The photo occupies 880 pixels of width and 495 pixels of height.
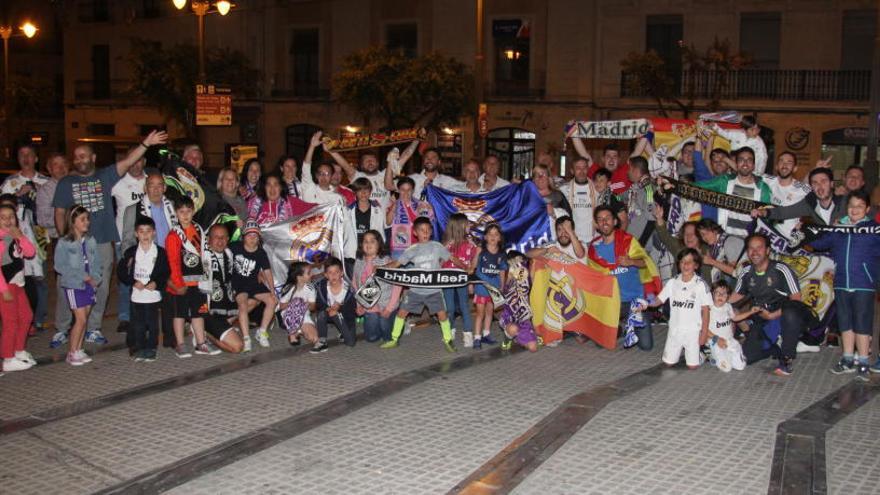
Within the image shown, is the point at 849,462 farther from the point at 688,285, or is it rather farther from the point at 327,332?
the point at 327,332

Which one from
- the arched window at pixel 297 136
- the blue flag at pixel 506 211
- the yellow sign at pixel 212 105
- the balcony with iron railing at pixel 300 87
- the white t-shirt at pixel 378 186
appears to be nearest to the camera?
the blue flag at pixel 506 211

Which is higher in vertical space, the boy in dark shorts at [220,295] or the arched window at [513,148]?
the arched window at [513,148]

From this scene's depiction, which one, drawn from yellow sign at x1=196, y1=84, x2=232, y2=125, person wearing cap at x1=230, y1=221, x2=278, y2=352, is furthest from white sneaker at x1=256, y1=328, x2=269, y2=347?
yellow sign at x1=196, y1=84, x2=232, y2=125

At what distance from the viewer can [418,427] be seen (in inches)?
290

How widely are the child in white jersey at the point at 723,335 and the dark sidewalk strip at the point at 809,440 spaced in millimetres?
1037

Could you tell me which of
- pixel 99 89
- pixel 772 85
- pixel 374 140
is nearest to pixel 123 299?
pixel 374 140

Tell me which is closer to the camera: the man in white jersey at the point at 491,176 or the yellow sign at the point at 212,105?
the man in white jersey at the point at 491,176

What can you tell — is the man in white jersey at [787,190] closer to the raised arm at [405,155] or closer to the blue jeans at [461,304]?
Result: the blue jeans at [461,304]

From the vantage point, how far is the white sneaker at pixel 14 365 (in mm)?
8984

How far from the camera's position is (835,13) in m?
28.2

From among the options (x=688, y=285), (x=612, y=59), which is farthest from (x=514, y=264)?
(x=612, y=59)

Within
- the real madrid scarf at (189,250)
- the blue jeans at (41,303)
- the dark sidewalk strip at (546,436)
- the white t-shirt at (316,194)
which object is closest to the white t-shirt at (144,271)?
the real madrid scarf at (189,250)

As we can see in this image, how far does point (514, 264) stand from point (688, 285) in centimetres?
194

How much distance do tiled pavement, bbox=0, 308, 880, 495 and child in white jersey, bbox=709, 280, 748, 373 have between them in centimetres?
16
